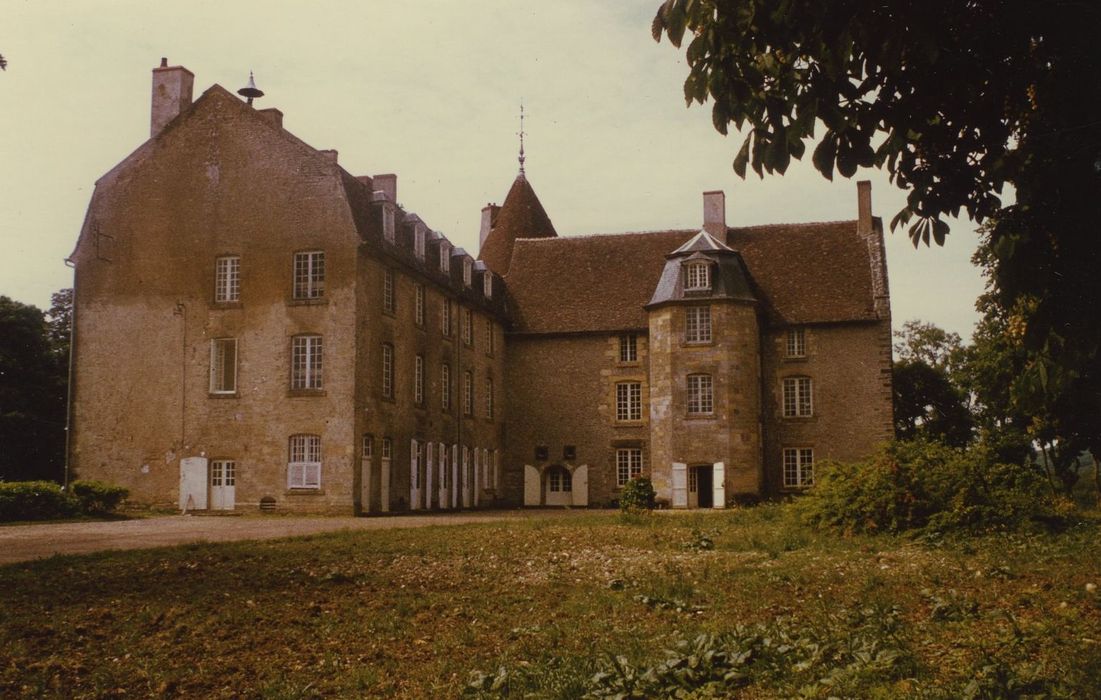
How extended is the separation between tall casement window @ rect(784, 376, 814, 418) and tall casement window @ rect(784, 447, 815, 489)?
51.6 inches

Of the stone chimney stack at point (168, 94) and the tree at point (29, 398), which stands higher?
the stone chimney stack at point (168, 94)

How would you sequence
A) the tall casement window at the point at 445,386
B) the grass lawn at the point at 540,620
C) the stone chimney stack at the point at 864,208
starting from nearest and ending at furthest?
the grass lawn at the point at 540,620, the tall casement window at the point at 445,386, the stone chimney stack at the point at 864,208

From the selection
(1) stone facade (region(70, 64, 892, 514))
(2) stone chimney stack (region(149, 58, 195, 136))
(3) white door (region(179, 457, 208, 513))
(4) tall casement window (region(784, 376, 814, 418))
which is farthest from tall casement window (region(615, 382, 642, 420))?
(2) stone chimney stack (region(149, 58, 195, 136))

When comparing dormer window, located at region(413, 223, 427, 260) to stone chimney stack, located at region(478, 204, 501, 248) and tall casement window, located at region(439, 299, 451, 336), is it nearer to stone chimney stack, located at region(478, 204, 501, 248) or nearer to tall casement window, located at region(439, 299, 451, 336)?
tall casement window, located at region(439, 299, 451, 336)

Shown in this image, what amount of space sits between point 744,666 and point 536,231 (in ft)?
142

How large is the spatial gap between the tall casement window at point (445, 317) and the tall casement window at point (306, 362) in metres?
6.94

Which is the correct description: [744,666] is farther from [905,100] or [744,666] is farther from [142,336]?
[142,336]

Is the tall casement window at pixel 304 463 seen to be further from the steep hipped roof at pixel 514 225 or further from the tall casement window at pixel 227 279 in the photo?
the steep hipped roof at pixel 514 225

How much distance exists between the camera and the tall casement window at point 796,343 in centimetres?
3972

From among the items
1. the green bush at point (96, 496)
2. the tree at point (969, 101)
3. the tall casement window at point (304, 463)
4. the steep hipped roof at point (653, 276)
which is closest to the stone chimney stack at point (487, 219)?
the steep hipped roof at point (653, 276)

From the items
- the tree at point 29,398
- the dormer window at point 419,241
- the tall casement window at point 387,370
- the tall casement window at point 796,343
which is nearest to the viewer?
the tall casement window at point 387,370

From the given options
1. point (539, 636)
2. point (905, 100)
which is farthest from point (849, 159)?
point (539, 636)

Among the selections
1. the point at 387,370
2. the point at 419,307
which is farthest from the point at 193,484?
the point at 419,307

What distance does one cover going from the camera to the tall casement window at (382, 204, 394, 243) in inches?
1294
